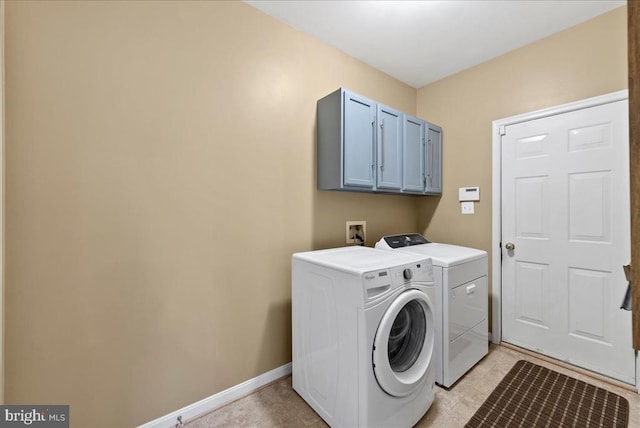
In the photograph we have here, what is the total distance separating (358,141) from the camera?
78.7 inches

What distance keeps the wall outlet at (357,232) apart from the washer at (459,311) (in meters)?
0.50

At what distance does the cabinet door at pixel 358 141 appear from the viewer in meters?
1.94

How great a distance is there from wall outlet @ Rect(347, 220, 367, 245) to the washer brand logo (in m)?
1.93

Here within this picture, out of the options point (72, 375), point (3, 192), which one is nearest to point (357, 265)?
point (72, 375)

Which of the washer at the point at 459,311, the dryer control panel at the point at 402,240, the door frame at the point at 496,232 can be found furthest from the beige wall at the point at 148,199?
the door frame at the point at 496,232

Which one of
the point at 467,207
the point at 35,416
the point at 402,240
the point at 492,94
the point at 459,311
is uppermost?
the point at 492,94

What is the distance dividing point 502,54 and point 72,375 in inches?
142

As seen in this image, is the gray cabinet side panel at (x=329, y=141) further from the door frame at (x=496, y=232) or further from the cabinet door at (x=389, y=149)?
the door frame at (x=496, y=232)

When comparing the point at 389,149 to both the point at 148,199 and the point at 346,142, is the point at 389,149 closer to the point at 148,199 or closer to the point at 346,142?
the point at 346,142

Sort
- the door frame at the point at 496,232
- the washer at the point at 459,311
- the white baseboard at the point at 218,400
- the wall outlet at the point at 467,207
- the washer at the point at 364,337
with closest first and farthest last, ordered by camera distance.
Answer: the washer at the point at 364,337
the white baseboard at the point at 218,400
the washer at the point at 459,311
the door frame at the point at 496,232
the wall outlet at the point at 467,207

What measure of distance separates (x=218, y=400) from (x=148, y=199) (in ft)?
4.09

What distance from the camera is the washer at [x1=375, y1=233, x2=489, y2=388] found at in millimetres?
1771

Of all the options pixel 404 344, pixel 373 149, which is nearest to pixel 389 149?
pixel 373 149

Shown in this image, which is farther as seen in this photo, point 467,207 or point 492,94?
point 467,207
